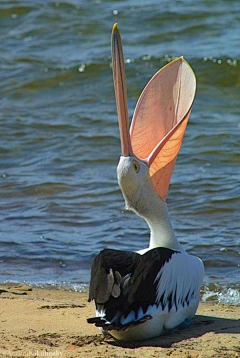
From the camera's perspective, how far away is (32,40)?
13578mm

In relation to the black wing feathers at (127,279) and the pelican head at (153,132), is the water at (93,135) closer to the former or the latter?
the pelican head at (153,132)

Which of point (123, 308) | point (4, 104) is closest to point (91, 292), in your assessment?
point (123, 308)

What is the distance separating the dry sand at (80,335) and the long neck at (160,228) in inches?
18.8

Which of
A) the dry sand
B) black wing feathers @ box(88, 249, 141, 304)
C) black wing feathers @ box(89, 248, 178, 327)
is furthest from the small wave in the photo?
black wing feathers @ box(88, 249, 141, 304)

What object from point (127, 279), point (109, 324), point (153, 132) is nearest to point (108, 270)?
point (127, 279)

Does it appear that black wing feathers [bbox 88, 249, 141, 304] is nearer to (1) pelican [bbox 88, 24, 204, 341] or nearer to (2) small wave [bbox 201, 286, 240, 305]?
(1) pelican [bbox 88, 24, 204, 341]

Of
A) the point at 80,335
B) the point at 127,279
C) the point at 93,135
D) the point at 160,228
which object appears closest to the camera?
the point at 127,279

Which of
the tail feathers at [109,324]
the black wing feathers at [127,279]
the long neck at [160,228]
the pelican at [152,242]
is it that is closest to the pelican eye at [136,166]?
the pelican at [152,242]

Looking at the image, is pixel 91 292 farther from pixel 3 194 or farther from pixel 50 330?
pixel 3 194

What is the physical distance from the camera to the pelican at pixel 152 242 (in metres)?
4.08

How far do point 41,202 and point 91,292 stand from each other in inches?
142

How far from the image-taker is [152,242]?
4641 mm

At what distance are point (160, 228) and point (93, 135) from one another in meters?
5.06

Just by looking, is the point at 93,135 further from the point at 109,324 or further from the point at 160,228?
the point at 109,324
